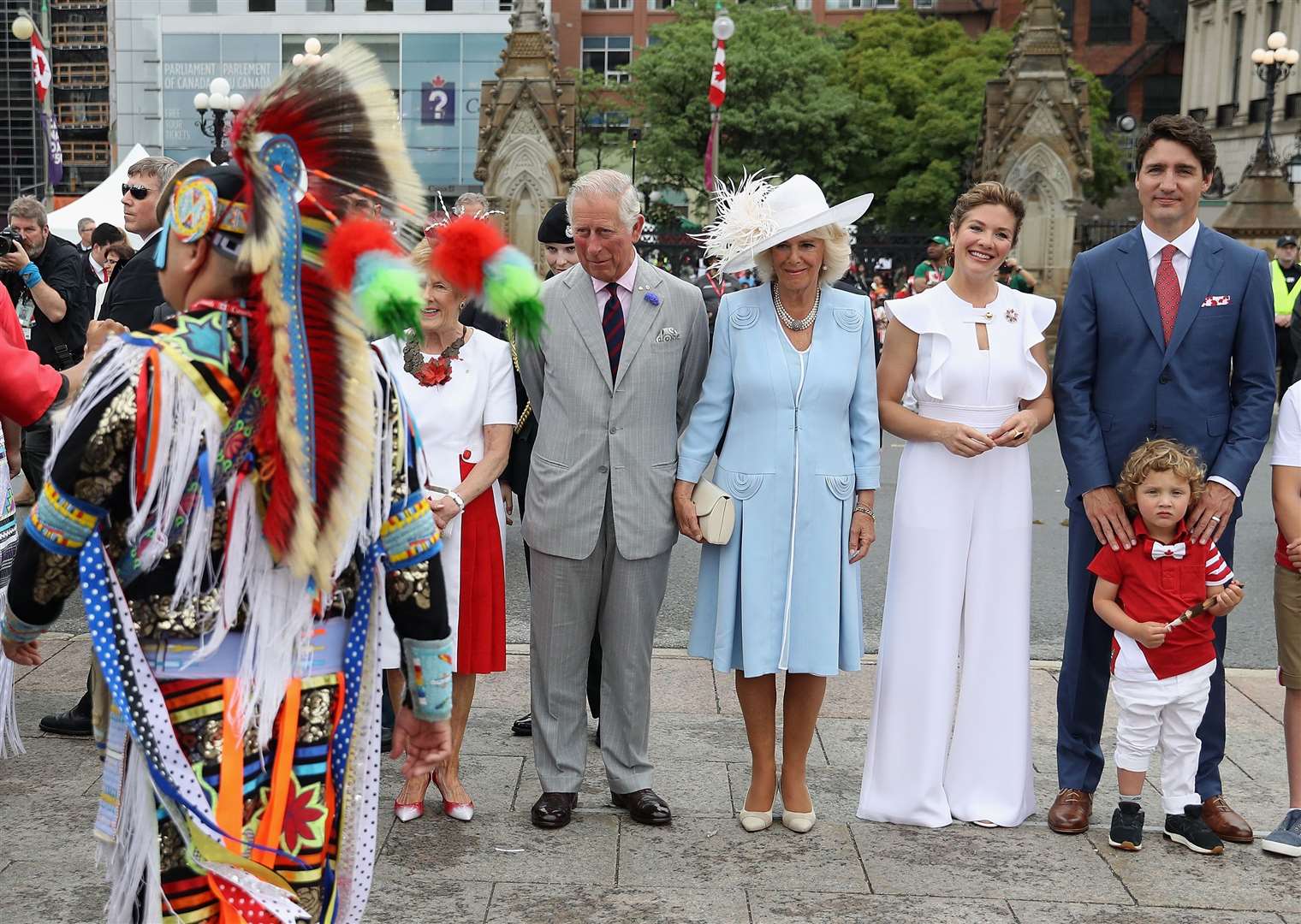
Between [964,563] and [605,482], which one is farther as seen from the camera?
[964,563]

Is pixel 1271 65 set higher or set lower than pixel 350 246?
higher

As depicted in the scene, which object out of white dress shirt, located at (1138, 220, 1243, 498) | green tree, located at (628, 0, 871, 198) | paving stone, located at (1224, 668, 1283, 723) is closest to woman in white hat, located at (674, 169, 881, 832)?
white dress shirt, located at (1138, 220, 1243, 498)

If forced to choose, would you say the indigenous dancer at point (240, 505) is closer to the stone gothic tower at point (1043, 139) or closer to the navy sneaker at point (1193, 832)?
the navy sneaker at point (1193, 832)

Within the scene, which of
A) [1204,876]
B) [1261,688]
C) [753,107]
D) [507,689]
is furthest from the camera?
[753,107]

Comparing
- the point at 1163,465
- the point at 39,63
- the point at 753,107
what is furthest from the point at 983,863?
the point at 753,107

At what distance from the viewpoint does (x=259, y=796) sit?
283 cm

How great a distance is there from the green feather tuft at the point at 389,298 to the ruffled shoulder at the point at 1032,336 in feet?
9.64

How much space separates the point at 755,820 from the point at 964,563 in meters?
1.13

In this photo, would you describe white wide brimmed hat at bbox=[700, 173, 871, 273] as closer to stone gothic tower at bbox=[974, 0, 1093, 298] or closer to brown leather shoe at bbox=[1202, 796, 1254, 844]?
brown leather shoe at bbox=[1202, 796, 1254, 844]

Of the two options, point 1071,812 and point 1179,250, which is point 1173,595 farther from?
point 1179,250

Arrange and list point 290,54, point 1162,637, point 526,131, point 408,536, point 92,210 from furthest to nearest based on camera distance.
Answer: point 290,54 → point 526,131 → point 92,210 → point 1162,637 → point 408,536

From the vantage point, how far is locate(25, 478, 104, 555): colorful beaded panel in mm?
2711

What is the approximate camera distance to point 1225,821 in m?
5.00

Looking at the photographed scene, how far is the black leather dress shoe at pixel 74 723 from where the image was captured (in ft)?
19.2
